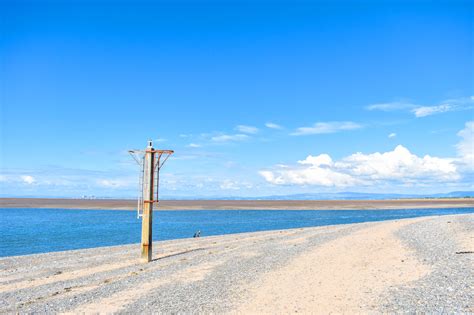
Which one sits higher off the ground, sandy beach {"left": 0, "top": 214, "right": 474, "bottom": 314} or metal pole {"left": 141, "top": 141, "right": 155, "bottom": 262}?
metal pole {"left": 141, "top": 141, "right": 155, "bottom": 262}

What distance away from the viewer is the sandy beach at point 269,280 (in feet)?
42.3

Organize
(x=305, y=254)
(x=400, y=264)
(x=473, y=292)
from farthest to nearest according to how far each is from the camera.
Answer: (x=305, y=254) < (x=400, y=264) < (x=473, y=292)

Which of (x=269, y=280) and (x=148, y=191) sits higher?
(x=148, y=191)

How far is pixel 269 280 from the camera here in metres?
16.5

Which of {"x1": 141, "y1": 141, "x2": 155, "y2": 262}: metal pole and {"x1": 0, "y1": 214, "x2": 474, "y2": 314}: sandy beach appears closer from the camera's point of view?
{"x1": 0, "y1": 214, "x2": 474, "y2": 314}: sandy beach

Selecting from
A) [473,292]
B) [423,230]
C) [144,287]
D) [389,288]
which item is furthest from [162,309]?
[423,230]

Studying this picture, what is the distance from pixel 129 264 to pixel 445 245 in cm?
1763

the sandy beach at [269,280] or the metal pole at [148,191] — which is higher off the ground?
the metal pole at [148,191]

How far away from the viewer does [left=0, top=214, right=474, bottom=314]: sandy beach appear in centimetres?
1288

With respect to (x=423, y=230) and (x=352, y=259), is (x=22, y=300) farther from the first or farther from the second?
(x=423, y=230)

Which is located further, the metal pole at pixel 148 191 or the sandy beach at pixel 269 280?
the metal pole at pixel 148 191

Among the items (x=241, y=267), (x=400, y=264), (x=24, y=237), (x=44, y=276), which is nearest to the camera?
(x=400, y=264)

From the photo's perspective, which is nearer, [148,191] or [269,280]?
[269,280]

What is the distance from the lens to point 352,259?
20156 millimetres
